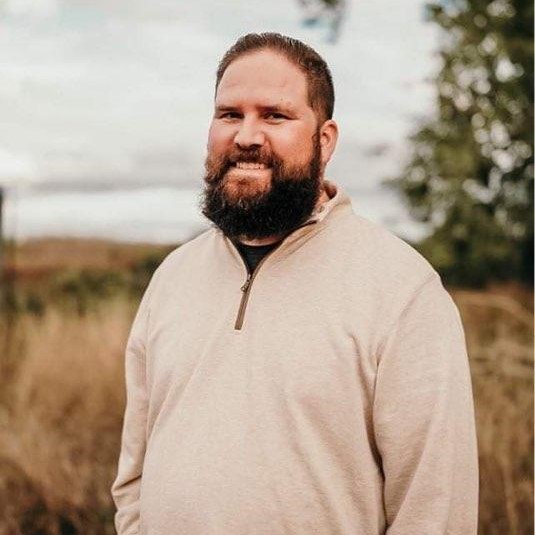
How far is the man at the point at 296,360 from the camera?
197 cm

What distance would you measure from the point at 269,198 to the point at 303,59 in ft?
1.10

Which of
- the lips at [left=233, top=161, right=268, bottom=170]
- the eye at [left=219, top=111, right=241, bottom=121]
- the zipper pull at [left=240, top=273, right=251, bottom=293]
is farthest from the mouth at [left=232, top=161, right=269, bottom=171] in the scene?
the zipper pull at [left=240, top=273, right=251, bottom=293]

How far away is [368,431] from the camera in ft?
6.70

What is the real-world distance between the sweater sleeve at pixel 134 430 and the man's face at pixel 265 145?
0.43 m

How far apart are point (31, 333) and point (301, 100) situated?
6.37 m

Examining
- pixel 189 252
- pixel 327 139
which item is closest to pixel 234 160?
pixel 327 139

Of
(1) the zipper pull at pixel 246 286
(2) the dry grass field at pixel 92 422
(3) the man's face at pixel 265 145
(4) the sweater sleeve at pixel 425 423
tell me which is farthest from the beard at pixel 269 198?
(2) the dry grass field at pixel 92 422

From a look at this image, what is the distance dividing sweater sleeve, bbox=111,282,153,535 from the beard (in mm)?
388

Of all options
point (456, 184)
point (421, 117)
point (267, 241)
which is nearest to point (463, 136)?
point (456, 184)

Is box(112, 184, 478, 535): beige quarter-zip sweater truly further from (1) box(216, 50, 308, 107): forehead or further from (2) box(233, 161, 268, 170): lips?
(1) box(216, 50, 308, 107): forehead

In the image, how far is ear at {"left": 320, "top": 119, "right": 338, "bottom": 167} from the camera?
2.25m

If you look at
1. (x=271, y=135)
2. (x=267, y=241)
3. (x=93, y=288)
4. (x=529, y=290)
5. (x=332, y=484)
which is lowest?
(x=93, y=288)

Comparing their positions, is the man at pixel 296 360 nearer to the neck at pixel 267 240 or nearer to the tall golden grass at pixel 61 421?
the neck at pixel 267 240

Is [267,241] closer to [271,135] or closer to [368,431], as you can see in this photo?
[271,135]
